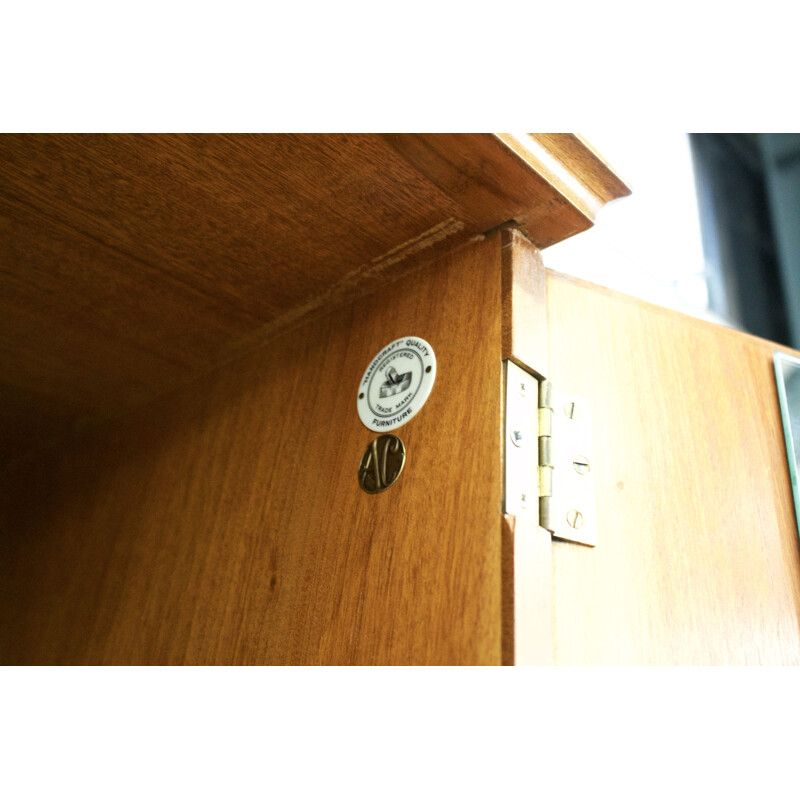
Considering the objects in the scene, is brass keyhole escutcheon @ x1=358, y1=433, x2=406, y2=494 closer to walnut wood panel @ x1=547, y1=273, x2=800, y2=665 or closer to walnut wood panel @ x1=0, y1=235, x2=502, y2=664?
walnut wood panel @ x1=0, y1=235, x2=502, y2=664

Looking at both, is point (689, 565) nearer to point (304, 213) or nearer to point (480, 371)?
point (480, 371)

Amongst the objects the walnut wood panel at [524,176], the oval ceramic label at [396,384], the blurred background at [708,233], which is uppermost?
the blurred background at [708,233]

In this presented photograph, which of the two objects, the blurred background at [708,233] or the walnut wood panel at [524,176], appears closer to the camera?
the walnut wood panel at [524,176]

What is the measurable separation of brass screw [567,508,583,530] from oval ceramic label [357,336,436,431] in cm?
14

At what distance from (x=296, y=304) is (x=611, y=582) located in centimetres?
42

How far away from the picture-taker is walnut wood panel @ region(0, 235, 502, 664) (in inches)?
20.2

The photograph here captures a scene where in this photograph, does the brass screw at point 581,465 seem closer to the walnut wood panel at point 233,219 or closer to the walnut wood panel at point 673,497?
the walnut wood panel at point 673,497

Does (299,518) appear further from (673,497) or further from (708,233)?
(708,233)

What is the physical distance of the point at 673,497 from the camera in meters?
0.59

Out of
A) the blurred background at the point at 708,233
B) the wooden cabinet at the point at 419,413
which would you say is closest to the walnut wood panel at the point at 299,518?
the wooden cabinet at the point at 419,413

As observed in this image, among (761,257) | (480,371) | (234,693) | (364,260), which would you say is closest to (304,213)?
(364,260)

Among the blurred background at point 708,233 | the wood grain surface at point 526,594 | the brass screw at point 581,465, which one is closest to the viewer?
the wood grain surface at point 526,594

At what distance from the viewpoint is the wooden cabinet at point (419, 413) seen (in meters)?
0.52

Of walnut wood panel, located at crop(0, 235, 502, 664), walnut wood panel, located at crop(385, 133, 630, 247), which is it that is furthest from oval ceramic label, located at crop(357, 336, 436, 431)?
walnut wood panel, located at crop(385, 133, 630, 247)
